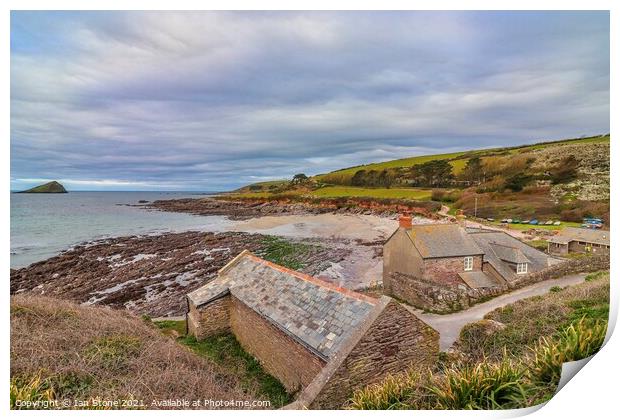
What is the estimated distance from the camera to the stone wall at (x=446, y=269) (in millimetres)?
8125

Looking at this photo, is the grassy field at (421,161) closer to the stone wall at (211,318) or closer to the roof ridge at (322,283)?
the roof ridge at (322,283)

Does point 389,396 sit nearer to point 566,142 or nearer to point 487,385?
point 487,385

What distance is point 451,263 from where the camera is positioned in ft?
27.0

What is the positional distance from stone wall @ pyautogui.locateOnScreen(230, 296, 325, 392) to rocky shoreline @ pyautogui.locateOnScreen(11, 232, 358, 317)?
73.5 inches

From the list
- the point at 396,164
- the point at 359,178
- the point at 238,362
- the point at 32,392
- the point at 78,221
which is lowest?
the point at 238,362

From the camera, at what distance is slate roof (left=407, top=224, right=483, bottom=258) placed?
318 inches

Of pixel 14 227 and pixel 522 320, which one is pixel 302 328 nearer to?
pixel 522 320

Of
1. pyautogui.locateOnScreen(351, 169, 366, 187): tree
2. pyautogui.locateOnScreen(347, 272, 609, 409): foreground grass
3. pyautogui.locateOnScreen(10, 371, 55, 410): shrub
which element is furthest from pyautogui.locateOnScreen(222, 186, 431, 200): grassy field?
pyautogui.locateOnScreen(10, 371, 55, 410): shrub

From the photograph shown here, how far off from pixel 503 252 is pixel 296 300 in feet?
17.9

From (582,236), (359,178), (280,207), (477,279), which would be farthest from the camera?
(477,279)

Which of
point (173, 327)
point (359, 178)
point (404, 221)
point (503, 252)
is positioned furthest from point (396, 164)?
point (173, 327)

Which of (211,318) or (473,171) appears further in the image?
(211,318)

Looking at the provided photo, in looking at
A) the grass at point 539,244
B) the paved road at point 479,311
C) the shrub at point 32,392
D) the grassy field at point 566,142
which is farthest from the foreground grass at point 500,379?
the shrub at point 32,392
